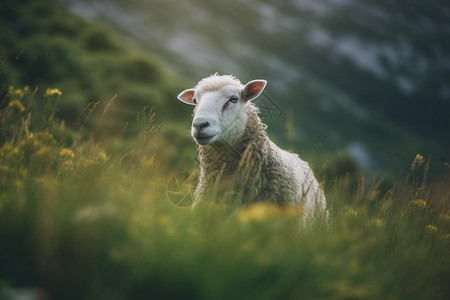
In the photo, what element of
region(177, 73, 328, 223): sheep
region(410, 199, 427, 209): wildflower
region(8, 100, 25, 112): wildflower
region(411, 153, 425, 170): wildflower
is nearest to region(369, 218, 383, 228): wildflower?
region(177, 73, 328, 223): sheep

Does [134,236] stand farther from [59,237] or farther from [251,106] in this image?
[251,106]

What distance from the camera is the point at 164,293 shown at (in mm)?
1664

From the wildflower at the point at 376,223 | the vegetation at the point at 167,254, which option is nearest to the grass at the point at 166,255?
the vegetation at the point at 167,254

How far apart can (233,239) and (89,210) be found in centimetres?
81

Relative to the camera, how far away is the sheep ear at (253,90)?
404 centimetres

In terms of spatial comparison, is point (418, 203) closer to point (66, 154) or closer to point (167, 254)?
point (167, 254)

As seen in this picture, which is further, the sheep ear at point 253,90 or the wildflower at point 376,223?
the sheep ear at point 253,90

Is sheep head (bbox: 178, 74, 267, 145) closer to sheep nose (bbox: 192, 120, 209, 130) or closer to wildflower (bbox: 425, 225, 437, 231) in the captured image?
sheep nose (bbox: 192, 120, 209, 130)

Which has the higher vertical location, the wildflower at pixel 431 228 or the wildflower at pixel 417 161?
the wildflower at pixel 417 161

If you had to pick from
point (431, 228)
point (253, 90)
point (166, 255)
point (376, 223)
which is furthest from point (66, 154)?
point (431, 228)

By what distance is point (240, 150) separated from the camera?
3.91 m

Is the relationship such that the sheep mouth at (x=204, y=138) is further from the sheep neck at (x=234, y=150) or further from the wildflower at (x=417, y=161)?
the wildflower at (x=417, y=161)

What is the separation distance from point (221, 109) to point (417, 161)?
2.41 metres

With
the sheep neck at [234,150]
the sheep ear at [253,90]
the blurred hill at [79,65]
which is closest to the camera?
the sheep neck at [234,150]
